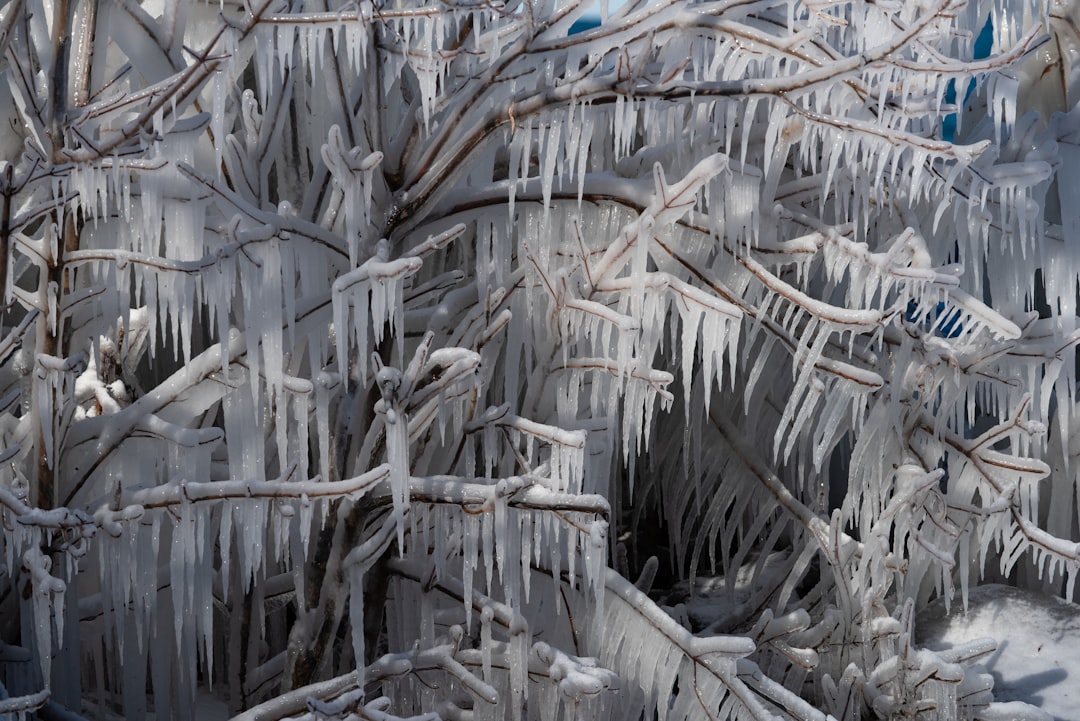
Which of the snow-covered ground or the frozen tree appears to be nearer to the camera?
the frozen tree

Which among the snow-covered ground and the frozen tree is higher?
the frozen tree

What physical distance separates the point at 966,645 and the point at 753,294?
5.63ft

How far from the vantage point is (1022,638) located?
5609mm

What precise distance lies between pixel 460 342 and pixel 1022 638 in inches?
122

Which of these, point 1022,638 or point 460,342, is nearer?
point 460,342

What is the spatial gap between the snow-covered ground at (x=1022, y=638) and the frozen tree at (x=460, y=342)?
438 millimetres

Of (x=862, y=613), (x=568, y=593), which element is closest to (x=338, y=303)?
(x=568, y=593)

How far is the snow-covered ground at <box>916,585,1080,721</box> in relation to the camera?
17.3ft

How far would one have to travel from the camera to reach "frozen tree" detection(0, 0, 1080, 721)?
3734mm

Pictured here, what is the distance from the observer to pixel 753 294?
16.7ft

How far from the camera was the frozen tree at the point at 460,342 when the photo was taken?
12.3 feet

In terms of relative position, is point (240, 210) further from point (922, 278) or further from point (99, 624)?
point (922, 278)

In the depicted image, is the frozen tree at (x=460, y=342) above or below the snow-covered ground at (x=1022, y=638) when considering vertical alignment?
above

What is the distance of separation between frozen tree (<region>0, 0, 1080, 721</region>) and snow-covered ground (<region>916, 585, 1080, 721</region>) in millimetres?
438
